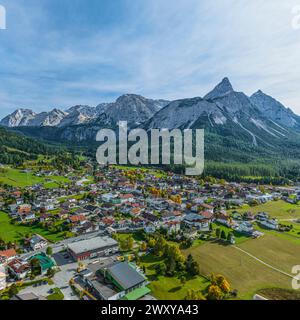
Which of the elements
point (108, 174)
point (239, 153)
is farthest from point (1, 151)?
point (239, 153)

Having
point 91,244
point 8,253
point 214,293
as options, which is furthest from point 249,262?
point 8,253

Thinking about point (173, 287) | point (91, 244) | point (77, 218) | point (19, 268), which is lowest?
point (173, 287)

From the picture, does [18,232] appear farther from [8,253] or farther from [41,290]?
[41,290]

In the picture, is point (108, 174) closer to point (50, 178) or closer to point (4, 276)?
point (50, 178)

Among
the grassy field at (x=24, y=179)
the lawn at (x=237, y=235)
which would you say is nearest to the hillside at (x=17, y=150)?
the grassy field at (x=24, y=179)

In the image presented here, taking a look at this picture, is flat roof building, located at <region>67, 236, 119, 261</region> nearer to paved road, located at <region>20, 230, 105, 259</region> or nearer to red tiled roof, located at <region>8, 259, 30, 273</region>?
paved road, located at <region>20, 230, 105, 259</region>

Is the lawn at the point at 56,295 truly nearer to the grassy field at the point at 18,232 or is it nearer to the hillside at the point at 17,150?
the grassy field at the point at 18,232

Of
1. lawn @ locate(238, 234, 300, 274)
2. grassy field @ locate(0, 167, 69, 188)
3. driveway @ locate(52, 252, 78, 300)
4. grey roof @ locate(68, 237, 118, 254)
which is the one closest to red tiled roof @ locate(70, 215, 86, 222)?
grey roof @ locate(68, 237, 118, 254)
